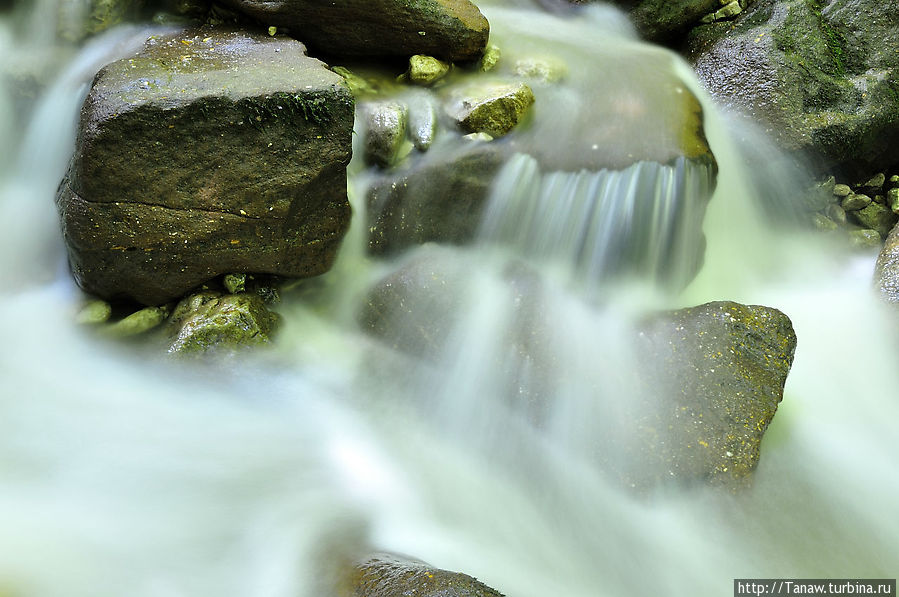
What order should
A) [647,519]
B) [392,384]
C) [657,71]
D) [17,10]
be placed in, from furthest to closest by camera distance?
[657,71]
[17,10]
[392,384]
[647,519]

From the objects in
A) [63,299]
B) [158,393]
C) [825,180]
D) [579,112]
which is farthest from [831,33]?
[63,299]

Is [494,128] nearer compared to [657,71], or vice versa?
[494,128]

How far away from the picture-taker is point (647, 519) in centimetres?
294

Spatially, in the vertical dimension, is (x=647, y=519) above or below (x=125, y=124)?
below

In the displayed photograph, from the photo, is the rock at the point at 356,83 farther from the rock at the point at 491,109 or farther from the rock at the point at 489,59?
the rock at the point at 489,59

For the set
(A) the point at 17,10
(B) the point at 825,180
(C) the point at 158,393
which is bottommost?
(C) the point at 158,393

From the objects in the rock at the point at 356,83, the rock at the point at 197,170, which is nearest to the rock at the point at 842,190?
the rock at the point at 356,83

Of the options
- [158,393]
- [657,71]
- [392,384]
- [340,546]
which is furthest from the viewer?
[657,71]

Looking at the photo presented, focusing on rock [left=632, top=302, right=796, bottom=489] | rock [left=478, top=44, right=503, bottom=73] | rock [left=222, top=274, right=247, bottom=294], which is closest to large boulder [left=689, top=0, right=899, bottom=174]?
rock [left=478, top=44, right=503, bottom=73]

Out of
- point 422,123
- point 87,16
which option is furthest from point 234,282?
point 87,16

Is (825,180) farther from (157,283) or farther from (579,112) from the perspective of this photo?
(157,283)

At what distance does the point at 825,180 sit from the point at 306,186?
4353 millimetres

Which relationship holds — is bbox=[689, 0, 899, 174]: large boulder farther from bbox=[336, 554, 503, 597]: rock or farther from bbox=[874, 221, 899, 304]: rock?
bbox=[336, 554, 503, 597]: rock

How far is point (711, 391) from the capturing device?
10.4 ft
